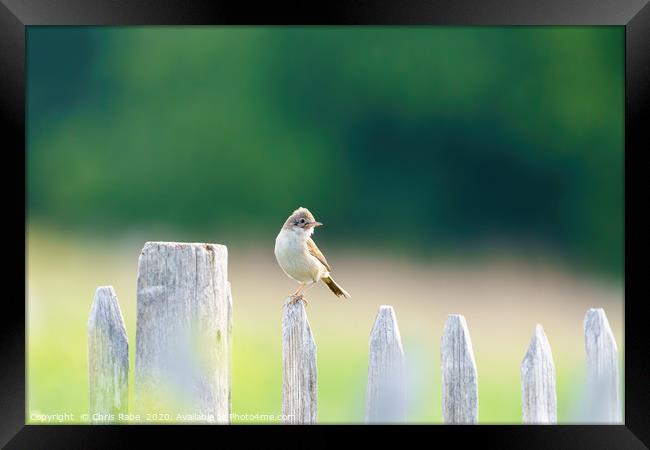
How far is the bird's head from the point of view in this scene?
224 inches

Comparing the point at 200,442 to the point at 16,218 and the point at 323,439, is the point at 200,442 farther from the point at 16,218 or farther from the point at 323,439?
the point at 16,218

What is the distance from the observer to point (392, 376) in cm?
452

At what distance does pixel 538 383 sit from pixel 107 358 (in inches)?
78.6

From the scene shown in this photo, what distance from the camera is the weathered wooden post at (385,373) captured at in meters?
4.48

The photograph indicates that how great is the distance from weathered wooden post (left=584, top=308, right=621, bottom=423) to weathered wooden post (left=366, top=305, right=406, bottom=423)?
0.93 metres

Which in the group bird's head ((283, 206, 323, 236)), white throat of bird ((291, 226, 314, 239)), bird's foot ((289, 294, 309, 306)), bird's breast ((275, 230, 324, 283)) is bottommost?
bird's foot ((289, 294, 309, 306))

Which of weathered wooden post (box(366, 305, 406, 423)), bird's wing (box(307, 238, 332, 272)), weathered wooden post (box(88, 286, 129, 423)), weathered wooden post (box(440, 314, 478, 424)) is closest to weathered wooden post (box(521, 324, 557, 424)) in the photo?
weathered wooden post (box(440, 314, 478, 424))

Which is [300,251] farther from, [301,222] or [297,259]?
[301,222]

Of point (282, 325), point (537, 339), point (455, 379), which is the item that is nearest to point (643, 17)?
point (537, 339)

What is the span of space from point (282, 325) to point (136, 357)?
71 cm

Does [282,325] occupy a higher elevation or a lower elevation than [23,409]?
higher

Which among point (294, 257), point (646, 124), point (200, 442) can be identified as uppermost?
point (646, 124)

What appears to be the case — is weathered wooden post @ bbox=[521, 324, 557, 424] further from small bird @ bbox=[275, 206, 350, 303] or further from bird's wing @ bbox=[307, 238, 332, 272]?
bird's wing @ bbox=[307, 238, 332, 272]

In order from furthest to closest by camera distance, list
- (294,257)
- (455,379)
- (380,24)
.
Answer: (294,257) < (455,379) < (380,24)
